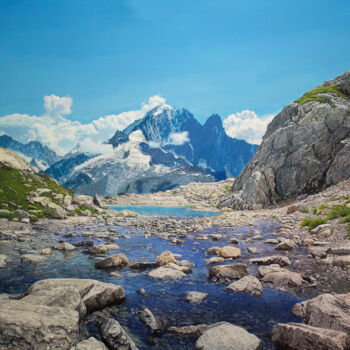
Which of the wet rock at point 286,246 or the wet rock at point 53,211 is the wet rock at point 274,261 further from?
the wet rock at point 53,211

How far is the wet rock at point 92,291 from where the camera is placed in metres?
9.02

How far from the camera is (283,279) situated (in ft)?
39.6

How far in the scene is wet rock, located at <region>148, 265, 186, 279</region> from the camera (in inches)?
520

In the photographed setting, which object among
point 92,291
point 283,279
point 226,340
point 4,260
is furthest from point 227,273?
point 4,260

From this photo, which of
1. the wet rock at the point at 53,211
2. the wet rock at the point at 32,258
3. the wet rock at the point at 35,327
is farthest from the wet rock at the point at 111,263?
the wet rock at the point at 53,211

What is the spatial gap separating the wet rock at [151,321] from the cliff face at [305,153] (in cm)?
5710

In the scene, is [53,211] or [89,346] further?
[53,211]

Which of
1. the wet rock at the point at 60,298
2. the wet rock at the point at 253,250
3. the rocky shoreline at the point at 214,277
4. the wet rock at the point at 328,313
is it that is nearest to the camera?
the rocky shoreline at the point at 214,277

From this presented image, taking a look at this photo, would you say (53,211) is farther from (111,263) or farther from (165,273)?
(165,273)

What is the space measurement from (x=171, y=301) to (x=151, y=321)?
2.09 metres

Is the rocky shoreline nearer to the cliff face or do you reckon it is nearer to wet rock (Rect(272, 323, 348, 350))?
wet rock (Rect(272, 323, 348, 350))

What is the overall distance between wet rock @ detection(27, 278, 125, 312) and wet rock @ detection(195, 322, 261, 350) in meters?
4.16

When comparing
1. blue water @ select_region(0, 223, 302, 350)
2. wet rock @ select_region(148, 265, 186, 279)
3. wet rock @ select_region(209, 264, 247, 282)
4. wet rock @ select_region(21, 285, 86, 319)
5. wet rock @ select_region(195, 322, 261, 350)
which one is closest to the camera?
wet rock @ select_region(195, 322, 261, 350)

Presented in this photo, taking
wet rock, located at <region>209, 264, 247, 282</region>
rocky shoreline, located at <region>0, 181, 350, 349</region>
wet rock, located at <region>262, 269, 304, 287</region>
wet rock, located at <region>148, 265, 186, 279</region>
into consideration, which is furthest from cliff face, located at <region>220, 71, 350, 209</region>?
wet rock, located at <region>148, 265, 186, 279</region>
